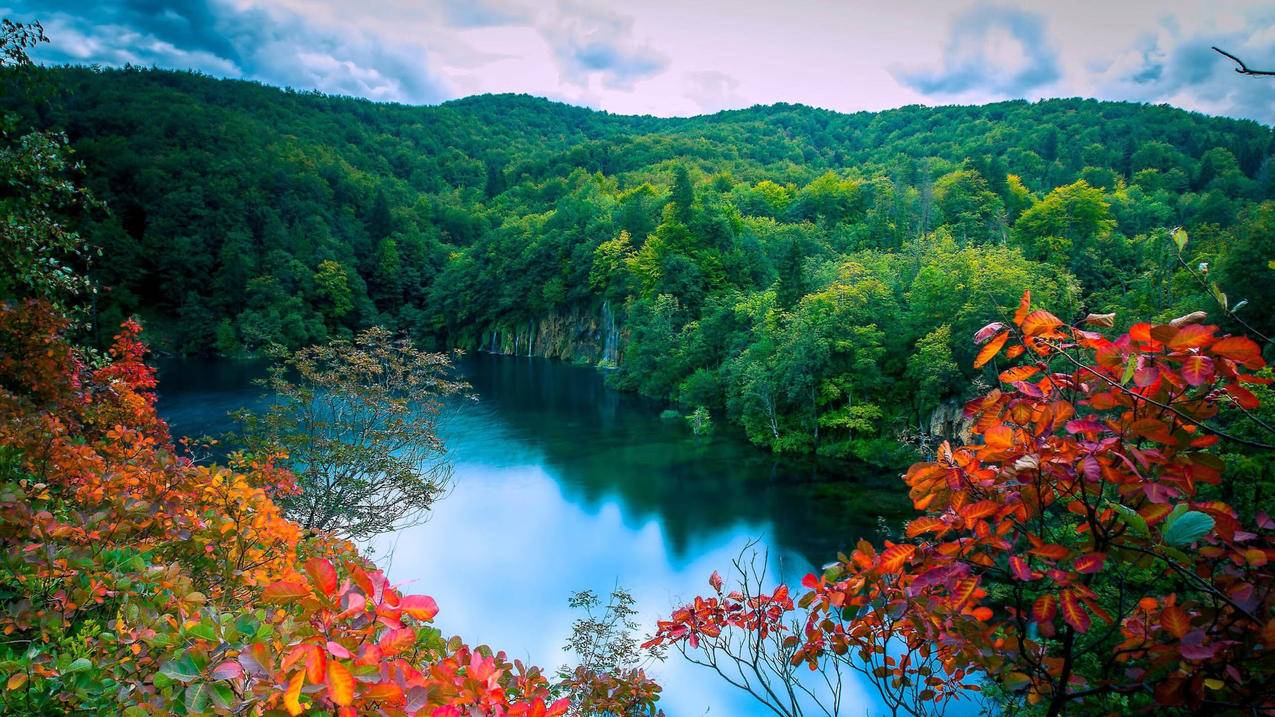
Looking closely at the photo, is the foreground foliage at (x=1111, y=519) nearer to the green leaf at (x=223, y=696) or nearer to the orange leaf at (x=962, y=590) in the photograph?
the orange leaf at (x=962, y=590)

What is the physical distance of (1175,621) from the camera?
4.96ft

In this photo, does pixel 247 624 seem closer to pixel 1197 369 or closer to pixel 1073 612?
pixel 1073 612

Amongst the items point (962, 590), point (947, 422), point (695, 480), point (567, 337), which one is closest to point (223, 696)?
point (962, 590)

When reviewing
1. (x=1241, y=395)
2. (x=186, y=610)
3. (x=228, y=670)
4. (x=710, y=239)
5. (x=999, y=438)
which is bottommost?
(x=186, y=610)

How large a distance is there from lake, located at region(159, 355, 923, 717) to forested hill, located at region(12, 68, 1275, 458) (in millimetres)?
3916

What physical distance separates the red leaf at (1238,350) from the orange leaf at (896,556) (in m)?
0.88

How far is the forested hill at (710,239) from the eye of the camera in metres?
23.3

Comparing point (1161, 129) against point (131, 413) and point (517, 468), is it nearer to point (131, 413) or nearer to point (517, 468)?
point (517, 468)

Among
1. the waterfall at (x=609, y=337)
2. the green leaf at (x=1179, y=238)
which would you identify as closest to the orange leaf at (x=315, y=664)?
the green leaf at (x=1179, y=238)

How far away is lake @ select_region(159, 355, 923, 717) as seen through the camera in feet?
42.4

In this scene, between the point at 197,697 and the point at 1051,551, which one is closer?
the point at 197,697

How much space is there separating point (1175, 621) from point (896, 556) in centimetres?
63

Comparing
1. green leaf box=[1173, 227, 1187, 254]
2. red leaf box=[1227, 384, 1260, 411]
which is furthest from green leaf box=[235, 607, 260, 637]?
green leaf box=[1173, 227, 1187, 254]

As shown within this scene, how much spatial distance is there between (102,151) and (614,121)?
90.6m
